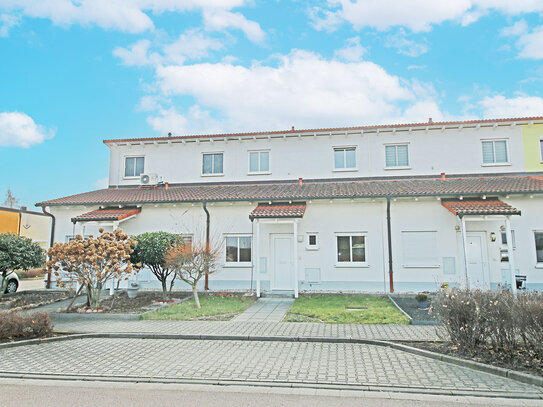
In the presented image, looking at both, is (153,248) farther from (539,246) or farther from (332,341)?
(539,246)

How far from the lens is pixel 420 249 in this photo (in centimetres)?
1491

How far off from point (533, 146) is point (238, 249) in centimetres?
1471

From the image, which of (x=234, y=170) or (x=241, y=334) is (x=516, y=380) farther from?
(x=234, y=170)


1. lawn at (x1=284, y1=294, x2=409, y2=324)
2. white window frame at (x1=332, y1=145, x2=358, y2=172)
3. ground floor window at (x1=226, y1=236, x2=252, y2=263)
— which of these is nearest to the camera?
lawn at (x1=284, y1=294, x2=409, y2=324)

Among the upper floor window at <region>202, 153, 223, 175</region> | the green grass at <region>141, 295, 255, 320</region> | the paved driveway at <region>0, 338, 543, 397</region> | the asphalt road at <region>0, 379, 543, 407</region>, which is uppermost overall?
the upper floor window at <region>202, 153, 223, 175</region>

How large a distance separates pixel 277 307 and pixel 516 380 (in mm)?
7559

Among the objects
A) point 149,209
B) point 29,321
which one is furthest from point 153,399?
point 149,209

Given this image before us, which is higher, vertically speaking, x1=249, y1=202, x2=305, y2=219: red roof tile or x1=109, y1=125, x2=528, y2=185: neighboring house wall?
x1=109, y1=125, x2=528, y2=185: neighboring house wall

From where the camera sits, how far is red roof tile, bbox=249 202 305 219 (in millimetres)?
14352

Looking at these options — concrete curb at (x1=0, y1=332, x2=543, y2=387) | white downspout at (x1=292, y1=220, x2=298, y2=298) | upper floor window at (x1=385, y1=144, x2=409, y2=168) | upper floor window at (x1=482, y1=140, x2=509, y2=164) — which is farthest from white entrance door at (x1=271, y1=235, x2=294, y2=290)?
upper floor window at (x1=482, y1=140, x2=509, y2=164)

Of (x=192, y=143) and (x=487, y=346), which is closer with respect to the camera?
(x=487, y=346)

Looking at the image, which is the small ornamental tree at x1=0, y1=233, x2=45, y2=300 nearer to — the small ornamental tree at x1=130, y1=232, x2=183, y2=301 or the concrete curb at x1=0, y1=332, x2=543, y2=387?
the small ornamental tree at x1=130, y1=232, x2=183, y2=301

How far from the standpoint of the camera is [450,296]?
6.93 meters

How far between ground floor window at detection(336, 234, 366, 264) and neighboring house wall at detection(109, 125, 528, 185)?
14.1 feet
